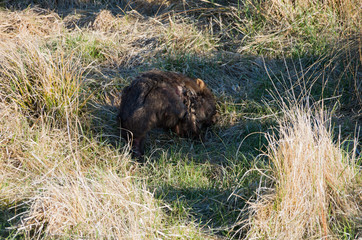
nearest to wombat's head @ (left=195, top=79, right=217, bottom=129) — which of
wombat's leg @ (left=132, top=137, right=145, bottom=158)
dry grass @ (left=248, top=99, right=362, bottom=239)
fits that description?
wombat's leg @ (left=132, top=137, right=145, bottom=158)

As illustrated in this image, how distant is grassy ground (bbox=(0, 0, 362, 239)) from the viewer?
373cm

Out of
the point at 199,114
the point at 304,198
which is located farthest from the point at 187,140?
the point at 304,198

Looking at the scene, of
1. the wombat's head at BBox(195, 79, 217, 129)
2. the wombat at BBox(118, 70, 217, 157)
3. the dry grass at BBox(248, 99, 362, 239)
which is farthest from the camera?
the wombat's head at BBox(195, 79, 217, 129)

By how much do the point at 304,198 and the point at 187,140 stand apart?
2.04 m

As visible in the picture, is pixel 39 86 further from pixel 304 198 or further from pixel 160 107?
pixel 304 198

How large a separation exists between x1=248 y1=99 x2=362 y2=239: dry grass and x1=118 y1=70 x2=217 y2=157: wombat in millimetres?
1592

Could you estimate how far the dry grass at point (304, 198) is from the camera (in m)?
3.68

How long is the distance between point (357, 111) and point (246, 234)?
2.72 metres

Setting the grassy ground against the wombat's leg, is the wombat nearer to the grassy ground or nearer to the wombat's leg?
the wombat's leg

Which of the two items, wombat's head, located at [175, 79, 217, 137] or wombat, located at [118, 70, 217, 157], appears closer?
wombat, located at [118, 70, 217, 157]

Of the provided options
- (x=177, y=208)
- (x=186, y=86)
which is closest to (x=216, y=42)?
(x=186, y=86)

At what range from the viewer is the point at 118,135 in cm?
539

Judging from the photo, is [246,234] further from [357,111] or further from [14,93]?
[14,93]

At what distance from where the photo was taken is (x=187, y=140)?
18.1ft
